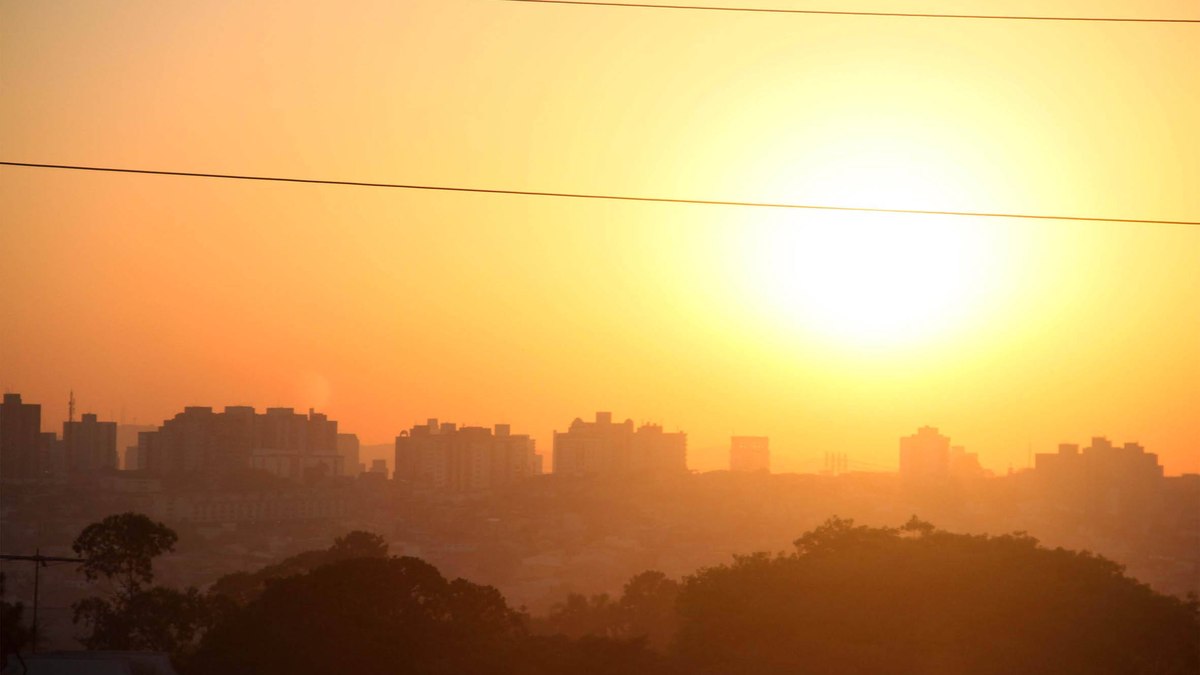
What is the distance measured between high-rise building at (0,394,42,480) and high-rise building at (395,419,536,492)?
19037 millimetres

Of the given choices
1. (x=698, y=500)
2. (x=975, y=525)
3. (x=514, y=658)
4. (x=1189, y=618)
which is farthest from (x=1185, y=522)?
(x=514, y=658)

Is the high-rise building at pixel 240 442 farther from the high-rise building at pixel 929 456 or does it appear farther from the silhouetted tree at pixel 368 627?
the silhouetted tree at pixel 368 627

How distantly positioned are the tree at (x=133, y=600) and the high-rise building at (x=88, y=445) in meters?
23.6

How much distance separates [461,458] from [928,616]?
154 ft

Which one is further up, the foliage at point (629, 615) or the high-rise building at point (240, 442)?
the high-rise building at point (240, 442)

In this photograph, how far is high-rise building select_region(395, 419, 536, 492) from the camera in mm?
66312

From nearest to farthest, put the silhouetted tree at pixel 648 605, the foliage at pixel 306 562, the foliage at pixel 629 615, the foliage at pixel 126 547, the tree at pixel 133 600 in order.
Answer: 1. the tree at pixel 133 600
2. the foliage at pixel 126 547
3. the foliage at pixel 306 562
4. the silhouetted tree at pixel 648 605
5. the foliage at pixel 629 615

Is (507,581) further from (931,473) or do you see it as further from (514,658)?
(514,658)

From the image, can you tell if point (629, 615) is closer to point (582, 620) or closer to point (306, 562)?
point (582, 620)

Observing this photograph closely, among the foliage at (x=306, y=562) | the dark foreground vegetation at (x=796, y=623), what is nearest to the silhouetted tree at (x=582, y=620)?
the foliage at (x=306, y=562)

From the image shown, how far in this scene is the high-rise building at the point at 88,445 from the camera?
53219 mm

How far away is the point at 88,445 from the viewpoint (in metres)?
54.5

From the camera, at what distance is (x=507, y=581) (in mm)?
54531

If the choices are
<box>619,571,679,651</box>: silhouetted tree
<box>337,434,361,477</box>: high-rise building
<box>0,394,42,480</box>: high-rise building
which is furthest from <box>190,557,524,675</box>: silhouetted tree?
<box>337,434,361,477</box>: high-rise building
